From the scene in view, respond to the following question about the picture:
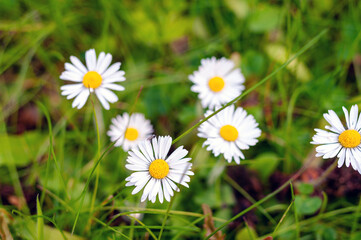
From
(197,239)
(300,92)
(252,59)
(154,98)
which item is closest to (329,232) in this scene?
(197,239)

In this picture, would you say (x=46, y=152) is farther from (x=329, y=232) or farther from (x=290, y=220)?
(x=329, y=232)

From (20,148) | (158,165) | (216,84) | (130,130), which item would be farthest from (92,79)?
(20,148)

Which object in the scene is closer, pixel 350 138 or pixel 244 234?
pixel 350 138

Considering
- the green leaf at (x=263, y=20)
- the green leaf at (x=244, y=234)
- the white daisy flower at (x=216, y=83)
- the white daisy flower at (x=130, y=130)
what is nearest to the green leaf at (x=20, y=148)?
the white daisy flower at (x=130, y=130)

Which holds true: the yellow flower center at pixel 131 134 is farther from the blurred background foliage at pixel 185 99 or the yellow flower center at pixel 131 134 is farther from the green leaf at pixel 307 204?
the green leaf at pixel 307 204

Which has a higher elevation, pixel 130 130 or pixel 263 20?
pixel 263 20

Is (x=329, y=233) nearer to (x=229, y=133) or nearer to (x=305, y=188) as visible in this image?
(x=305, y=188)
